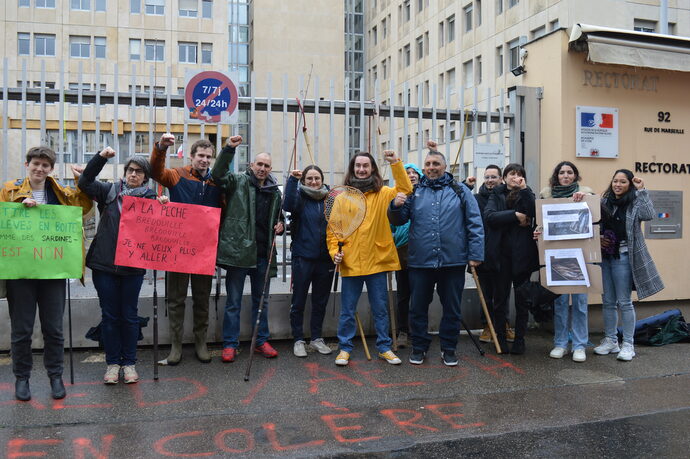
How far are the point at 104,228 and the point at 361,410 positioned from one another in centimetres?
250

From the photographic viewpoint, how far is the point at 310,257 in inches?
239

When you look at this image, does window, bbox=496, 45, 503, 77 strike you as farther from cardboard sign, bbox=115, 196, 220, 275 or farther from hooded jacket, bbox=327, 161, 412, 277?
cardboard sign, bbox=115, 196, 220, 275

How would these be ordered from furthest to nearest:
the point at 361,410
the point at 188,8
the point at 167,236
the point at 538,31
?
the point at 188,8 < the point at 538,31 < the point at 167,236 < the point at 361,410

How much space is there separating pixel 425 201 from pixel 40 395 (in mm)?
3524

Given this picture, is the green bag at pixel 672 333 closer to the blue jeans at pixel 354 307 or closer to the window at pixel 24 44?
the blue jeans at pixel 354 307

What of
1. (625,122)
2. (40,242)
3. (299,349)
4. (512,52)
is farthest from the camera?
(512,52)

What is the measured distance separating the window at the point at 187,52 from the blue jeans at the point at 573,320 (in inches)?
1442

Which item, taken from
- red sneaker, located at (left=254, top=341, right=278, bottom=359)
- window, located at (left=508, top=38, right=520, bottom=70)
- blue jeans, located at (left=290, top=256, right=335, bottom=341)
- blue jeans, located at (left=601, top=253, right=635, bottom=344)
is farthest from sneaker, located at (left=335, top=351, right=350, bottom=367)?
window, located at (left=508, top=38, right=520, bottom=70)

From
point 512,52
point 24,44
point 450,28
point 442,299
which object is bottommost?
point 442,299

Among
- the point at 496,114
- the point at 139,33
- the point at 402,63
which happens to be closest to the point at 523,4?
the point at 402,63

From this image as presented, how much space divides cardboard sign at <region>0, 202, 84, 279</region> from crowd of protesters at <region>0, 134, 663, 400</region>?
0.52 feet

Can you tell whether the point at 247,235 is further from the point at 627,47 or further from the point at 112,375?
the point at 627,47

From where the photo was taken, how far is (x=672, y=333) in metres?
6.90

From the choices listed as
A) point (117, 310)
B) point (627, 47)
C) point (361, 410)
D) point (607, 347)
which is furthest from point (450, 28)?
point (361, 410)
